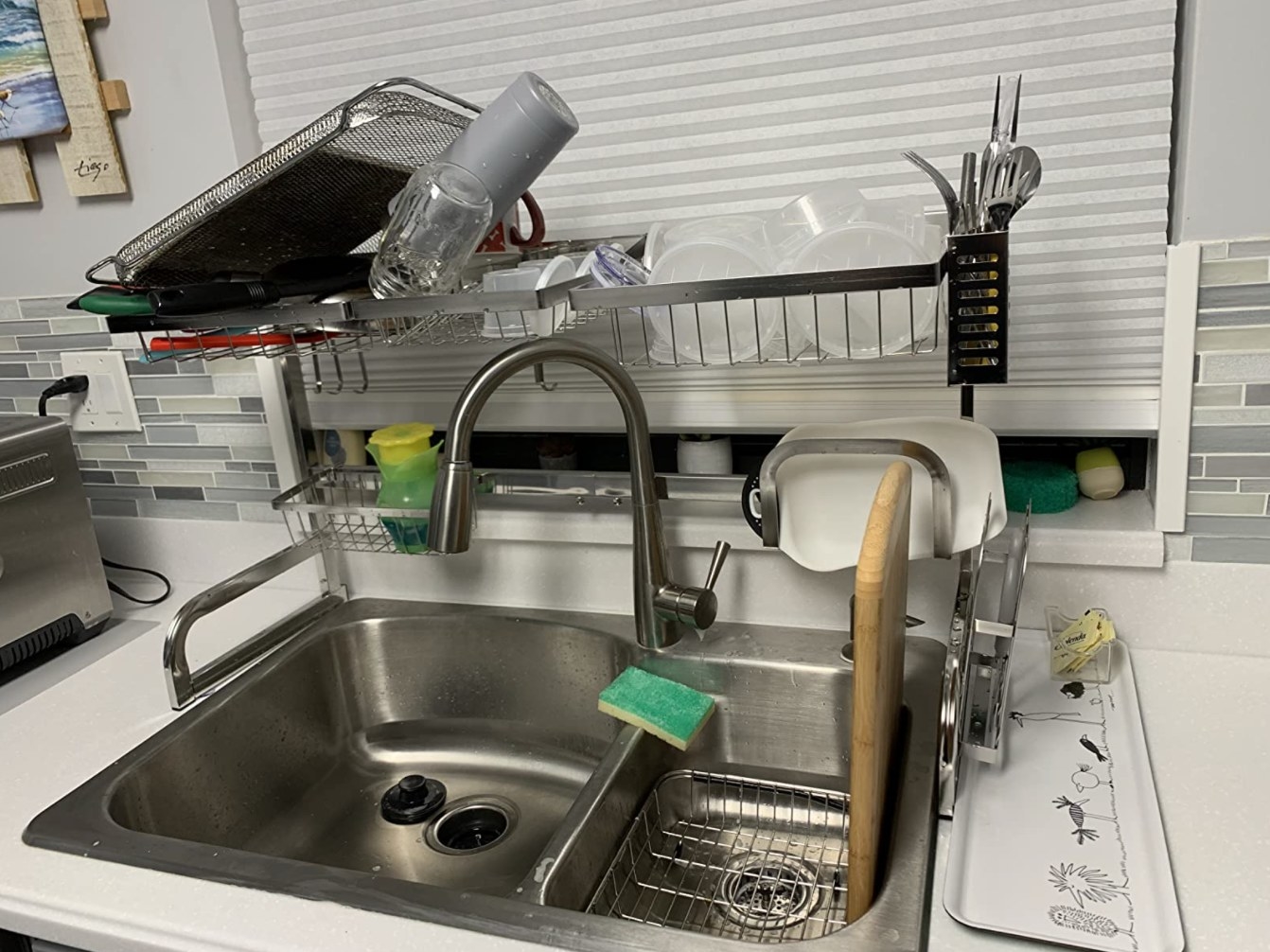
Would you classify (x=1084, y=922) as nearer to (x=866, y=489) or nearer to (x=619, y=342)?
(x=866, y=489)

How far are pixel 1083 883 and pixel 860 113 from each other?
2.68 ft

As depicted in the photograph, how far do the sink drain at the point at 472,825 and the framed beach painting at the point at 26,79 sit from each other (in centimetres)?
109

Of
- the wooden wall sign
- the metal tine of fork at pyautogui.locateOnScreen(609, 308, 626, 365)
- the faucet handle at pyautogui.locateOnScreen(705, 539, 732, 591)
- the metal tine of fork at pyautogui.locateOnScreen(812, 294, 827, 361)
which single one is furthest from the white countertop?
the wooden wall sign

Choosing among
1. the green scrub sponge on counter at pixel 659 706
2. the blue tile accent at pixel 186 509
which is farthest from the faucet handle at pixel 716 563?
the blue tile accent at pixel 186 509

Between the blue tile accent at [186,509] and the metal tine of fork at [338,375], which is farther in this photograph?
the blue tile accent at [186,509]

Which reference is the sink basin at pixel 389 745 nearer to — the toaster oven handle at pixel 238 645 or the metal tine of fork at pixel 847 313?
the toaster oven handle at pixel 238 645

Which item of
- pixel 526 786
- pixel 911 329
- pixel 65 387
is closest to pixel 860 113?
pixel 911 329

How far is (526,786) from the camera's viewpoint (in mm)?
1235

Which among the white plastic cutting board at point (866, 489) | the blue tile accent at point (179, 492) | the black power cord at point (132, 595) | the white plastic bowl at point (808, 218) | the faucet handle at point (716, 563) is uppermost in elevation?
the white plastic bowl at point (808, 218)

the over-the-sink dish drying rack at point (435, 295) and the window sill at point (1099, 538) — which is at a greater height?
the over-the-sink dish drying rack at point (435, 295)

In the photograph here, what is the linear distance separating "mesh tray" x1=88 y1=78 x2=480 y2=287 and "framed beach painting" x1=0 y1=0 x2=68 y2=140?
543 millimetres

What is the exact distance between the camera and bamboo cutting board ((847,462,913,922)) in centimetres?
72

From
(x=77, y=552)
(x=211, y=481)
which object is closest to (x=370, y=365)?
(x=211, y=481)

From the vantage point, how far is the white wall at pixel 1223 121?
36.6 inches
